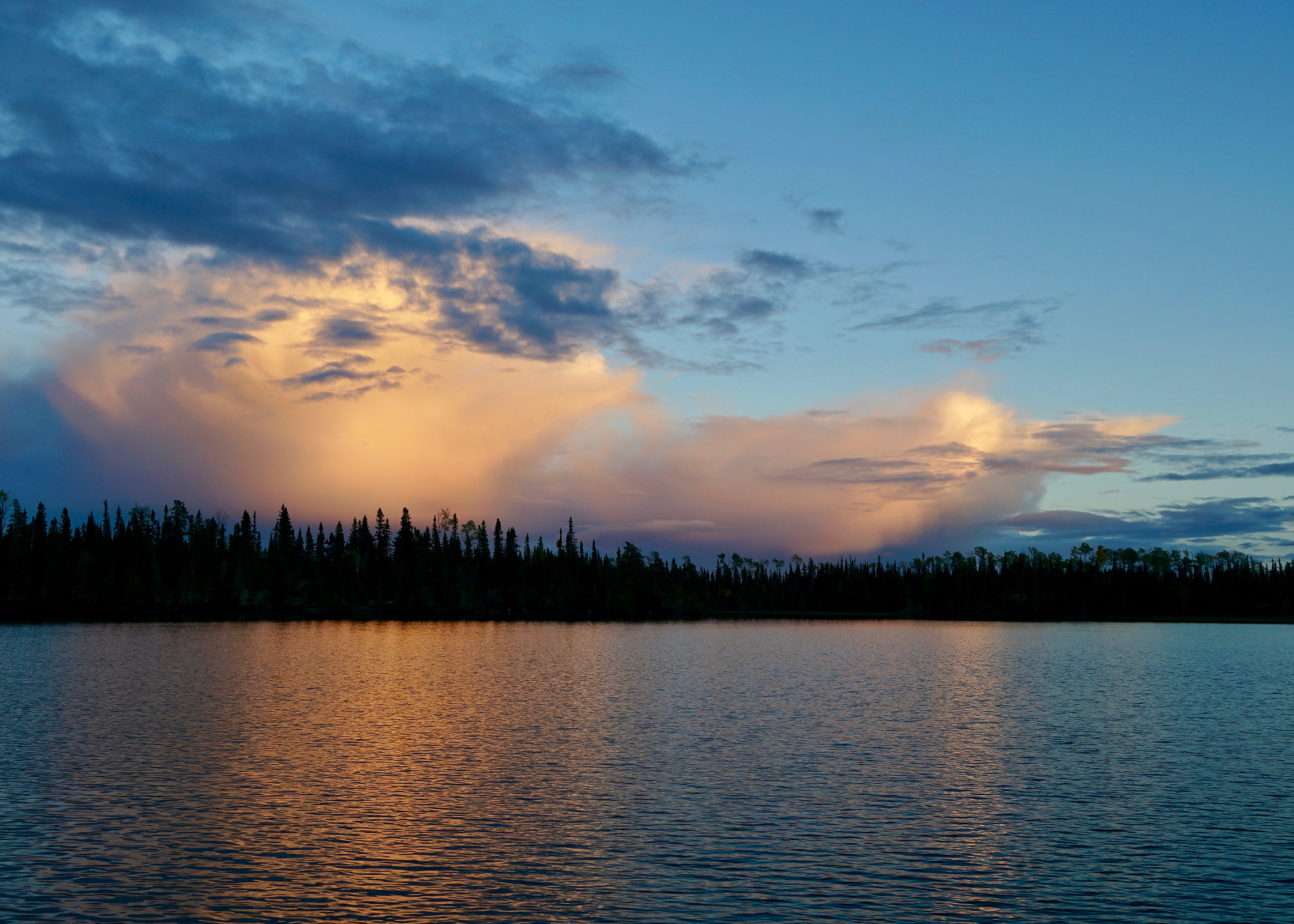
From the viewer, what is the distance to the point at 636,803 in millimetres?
37031

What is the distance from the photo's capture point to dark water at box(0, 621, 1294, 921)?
25.9 metres

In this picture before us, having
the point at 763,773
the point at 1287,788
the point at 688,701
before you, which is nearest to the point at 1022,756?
the point at 1287,788

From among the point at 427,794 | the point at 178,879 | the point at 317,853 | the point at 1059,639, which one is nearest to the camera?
the point at 178,879

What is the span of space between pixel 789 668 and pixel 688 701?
3884 cm

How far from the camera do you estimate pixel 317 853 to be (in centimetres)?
3016

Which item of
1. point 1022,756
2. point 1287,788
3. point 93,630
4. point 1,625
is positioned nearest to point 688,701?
point 1022,756

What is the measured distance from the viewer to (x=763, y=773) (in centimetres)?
4278

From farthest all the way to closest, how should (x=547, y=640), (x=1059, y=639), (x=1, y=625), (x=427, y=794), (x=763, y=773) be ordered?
(x=1059, y=639) → (x=1, y=625) → (x=547, y=640) → (x=763, y=773) → (x=427, y=794)

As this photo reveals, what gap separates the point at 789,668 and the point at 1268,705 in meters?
47.9

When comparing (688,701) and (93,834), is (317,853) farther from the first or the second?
(688,701)

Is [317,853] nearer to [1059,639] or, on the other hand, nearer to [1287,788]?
[1287,788]

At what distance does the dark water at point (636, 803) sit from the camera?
25906 millimetres

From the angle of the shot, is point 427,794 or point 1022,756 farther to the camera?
point 1022,756

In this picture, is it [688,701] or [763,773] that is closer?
[763,773]
